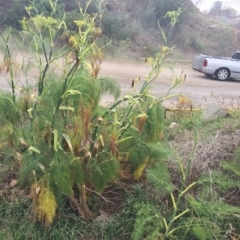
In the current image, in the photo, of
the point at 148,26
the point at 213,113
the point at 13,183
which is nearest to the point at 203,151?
the point at 13,183

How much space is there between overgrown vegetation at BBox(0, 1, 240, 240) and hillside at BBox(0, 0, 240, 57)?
12.4 m

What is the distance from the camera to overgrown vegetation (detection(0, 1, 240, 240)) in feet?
11.0

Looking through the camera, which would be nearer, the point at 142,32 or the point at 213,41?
the point at 142,32

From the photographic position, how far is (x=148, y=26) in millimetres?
21406

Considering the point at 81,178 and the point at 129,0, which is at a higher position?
the point at 129,0

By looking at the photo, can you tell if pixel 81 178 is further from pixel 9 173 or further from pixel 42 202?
pixel 9 173

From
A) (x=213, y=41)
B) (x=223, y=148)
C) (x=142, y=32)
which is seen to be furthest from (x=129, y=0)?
(x=223, y=148)

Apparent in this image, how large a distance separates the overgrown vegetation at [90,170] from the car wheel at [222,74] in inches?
439

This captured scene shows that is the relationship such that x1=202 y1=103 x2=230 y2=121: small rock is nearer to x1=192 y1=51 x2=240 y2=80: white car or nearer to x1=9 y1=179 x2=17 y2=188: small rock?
x1=9 y1=179 x2=17 y2=188: small rock

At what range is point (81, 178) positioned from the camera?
11.0 ft

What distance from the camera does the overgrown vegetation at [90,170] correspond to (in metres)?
3.35

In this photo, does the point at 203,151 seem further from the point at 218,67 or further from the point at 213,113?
the point at 218,67

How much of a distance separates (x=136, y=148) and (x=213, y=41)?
2139 cm

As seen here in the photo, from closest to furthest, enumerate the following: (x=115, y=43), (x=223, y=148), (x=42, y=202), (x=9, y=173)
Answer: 1. (x=42, y=202)
2. (x=9, y=173)
3. (x=223, y=148)
4. (x=115, y=43)
